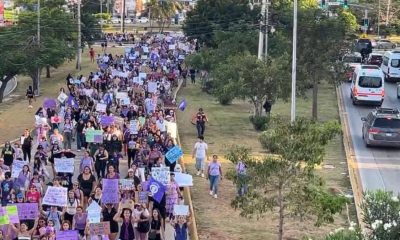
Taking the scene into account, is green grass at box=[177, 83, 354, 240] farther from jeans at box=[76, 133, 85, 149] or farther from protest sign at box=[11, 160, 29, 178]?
protest sign at box=[11, 160, 29, 178]

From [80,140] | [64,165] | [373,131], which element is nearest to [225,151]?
[80,140]

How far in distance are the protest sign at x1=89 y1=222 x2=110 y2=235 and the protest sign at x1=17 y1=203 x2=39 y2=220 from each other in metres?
1.32

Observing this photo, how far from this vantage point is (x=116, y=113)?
110 ft

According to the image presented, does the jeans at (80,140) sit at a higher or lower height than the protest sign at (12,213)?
lower

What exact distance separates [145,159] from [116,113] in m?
12.8

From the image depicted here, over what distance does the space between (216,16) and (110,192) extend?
52.0 meters

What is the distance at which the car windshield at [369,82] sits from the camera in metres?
42.2

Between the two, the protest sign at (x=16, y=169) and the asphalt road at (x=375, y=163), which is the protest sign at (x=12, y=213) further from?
the asphalt road at (x=375, y=163)

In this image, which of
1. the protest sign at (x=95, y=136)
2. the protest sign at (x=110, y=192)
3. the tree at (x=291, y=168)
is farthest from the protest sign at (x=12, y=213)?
the protest sign at (x=95, y=136)

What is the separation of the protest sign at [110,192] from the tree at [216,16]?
48.5m

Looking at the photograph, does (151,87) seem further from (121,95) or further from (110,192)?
(110,192)

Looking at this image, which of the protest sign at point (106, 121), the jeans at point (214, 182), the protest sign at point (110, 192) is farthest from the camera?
the protest sign at point (106, 121)

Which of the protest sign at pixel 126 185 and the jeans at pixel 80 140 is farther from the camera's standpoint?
the jeans at pixel 80 140

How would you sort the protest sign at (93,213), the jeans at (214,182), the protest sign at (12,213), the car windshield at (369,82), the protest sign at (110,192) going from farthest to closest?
1. the car windshield at (369,82)
2. the jeans at (214,182)
3. the protest sign at (110,192)
4. the protest sign at (93,213)
5. the protest sign at (12,213)
